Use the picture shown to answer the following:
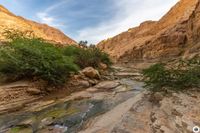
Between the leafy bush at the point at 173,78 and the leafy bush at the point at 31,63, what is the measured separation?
3.49 m

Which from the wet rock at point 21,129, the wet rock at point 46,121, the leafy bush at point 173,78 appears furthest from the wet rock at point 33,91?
the leafy bush at point 173,78

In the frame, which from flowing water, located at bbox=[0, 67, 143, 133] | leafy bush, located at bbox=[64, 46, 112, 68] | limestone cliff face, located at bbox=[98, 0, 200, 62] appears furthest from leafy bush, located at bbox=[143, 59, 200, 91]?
limestone cliff face, located at bbox=[98, 0, 200, 62]

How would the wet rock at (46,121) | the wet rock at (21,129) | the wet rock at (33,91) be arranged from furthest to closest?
the wet rock at (33,91), the wet rock at (46,121), the wet rock at (21,129)

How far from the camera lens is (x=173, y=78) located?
7.68m

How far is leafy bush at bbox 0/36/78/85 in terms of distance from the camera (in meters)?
9.88

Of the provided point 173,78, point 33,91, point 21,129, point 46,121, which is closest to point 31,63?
point 33,91

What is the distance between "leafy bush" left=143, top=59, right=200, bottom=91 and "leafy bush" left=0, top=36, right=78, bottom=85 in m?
3.49

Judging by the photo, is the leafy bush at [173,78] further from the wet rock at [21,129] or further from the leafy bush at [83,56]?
the leafy bush at [83,56]

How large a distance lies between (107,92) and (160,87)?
2348 millimetres

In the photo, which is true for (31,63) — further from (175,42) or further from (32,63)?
(175,42)

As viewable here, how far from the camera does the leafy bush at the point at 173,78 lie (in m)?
7.55

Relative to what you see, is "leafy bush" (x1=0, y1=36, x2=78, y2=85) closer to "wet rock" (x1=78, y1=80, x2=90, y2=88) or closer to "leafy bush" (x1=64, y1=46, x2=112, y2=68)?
"wet rock" (x1=78, y1=80, x2=90, y2=88)

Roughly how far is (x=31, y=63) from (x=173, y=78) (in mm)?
4824

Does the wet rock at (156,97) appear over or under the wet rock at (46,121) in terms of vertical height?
over
